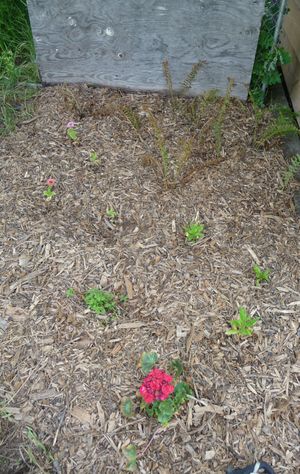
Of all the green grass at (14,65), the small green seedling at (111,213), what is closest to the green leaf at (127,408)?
the small green seedling at (111,213)

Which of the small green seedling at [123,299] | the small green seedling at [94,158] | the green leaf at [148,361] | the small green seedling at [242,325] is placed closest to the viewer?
the green leaf at [148,361]

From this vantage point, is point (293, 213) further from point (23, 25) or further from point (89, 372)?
point (23, 25)

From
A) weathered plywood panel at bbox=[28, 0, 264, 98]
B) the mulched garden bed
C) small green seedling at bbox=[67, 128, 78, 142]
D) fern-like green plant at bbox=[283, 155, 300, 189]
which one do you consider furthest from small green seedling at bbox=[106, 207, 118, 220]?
weathered plywood panel at bbox=[28, 0, 264, 98]

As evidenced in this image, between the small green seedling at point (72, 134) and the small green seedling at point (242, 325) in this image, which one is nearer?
the small green seedling at point (242, 325)

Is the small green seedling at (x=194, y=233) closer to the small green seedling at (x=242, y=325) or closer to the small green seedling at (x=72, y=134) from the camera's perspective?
the small green seedling at (x=242, y=325)

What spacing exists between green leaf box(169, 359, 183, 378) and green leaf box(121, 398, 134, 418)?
22 cm

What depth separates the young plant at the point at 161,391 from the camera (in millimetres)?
1779

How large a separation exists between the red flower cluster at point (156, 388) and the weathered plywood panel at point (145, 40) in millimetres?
2046

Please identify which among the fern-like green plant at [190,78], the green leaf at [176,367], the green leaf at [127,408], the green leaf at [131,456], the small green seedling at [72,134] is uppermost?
the fern-like green plant at [190,78]

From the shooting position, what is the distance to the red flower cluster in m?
1.77

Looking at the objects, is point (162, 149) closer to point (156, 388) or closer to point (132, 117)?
point (132, 117)

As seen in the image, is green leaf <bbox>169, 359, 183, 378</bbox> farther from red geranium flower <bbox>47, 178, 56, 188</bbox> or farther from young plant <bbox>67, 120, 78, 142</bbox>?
young plant <bbox>67, 120, 78, 142</bbox>

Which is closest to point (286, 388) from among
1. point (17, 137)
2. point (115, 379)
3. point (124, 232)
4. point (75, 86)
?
point (115, 379)

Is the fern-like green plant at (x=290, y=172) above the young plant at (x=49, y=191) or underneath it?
above
